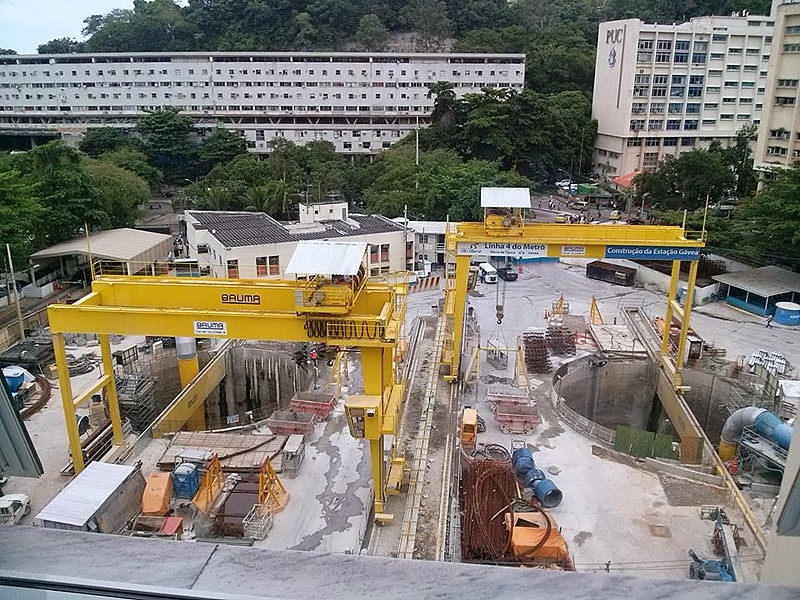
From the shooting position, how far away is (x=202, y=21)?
57.8 metres

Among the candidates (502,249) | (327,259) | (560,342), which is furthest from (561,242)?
(327,259)

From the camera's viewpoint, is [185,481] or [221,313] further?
[185,481]

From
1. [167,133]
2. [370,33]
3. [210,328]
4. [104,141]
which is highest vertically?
[370,33]

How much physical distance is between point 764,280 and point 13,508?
24.9 meters

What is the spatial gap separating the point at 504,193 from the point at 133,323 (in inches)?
364

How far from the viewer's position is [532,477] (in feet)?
38.9

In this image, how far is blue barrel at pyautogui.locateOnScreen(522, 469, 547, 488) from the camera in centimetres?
1179

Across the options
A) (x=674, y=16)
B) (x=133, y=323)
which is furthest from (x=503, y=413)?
(x=674, y=16)

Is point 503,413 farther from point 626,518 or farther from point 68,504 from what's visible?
point 68,504

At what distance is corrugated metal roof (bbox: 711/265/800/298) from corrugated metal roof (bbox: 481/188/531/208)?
41.0 feet

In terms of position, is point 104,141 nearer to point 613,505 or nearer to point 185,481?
point 185,481

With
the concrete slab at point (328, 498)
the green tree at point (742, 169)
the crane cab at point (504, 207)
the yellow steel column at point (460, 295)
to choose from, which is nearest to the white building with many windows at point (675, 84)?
the green tree at point (742, 169)

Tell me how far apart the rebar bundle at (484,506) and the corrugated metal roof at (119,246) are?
18112 mm

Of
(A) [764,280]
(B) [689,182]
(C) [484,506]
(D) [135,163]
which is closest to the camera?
(C) [484,506]
